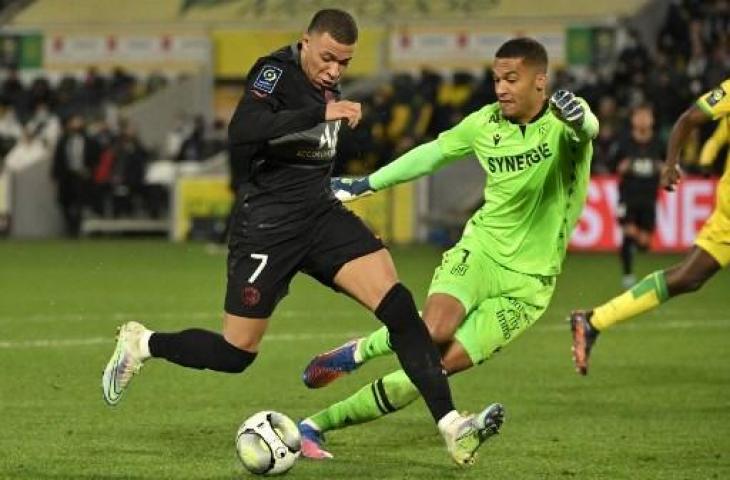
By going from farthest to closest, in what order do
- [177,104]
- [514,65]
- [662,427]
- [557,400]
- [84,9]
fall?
1. [84,9]
2. [177,104]
3. [557,400]
4. [662,427]
5. [514,65]

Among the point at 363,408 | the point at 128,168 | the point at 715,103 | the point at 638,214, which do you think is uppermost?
the point at 715,103

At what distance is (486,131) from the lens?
8.47 metres

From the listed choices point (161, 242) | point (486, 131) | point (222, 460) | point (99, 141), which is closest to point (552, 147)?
point (486, 131)

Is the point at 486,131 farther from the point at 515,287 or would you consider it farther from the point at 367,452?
the point at 367,452

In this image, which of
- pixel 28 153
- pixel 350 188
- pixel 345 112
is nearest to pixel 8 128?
pixel 28 153

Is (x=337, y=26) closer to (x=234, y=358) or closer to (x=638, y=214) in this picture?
(x=234, y=358)

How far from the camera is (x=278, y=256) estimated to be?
762 centimetres

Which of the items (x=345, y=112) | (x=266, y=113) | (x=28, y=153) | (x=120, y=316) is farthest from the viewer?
(x=28, y=153)

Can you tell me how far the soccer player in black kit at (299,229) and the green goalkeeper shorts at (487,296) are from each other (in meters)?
0.64

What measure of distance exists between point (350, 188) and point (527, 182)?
884 mm

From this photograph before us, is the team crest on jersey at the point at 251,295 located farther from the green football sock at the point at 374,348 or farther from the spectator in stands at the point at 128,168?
the spectator in stands at the point at 128,168

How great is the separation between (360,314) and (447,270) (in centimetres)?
724

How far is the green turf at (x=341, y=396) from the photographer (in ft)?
25.8

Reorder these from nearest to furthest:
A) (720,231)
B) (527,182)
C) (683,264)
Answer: (527,182) → (720,231) → (683,264)
